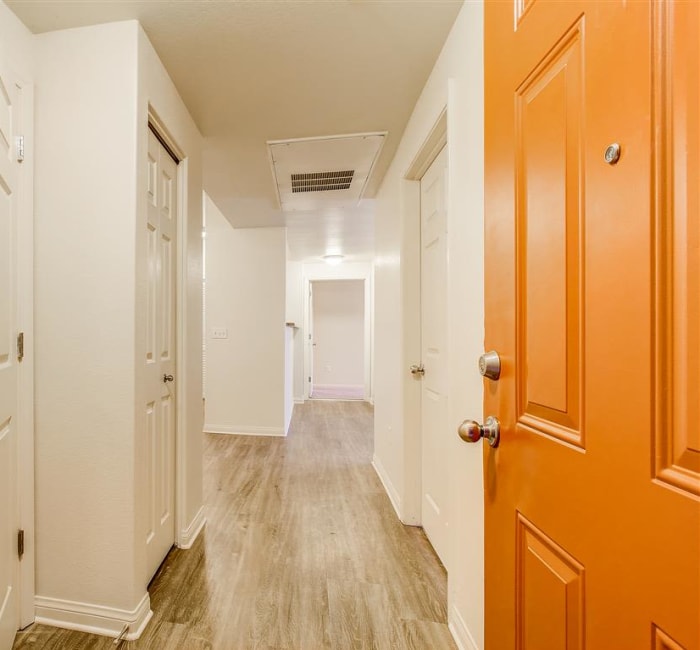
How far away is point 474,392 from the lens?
1.10 meters

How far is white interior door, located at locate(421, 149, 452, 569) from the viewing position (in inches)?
62.3

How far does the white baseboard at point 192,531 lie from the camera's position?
1668 mm

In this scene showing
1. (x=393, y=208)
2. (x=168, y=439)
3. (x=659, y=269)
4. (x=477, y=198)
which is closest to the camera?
(x=659, y=269)

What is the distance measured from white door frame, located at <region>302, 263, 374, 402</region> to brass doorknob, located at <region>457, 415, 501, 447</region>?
479 cm

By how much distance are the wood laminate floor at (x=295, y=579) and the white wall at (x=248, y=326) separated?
115 cm

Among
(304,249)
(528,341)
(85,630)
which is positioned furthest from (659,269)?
(304,249)

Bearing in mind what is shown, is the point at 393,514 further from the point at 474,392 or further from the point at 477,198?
the point at 477,198

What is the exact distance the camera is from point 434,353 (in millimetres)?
1724

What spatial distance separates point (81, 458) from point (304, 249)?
383 cm

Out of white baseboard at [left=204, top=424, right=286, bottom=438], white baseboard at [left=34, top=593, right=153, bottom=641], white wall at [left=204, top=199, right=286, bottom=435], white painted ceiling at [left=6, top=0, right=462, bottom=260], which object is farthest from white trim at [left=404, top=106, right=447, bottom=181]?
white baseboard at [left=204, top=424, right=286, bottom=438]

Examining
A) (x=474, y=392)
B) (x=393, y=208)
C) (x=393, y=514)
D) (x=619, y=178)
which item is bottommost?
(x=393, y=514)

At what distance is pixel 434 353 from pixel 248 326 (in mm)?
2545

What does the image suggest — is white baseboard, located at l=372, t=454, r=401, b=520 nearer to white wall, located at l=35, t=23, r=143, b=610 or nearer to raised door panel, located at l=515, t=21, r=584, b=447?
white wall, located at l=35, t=23, r=143, b=610

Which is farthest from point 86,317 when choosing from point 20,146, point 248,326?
point 248,326
